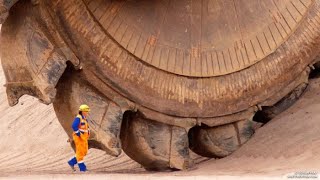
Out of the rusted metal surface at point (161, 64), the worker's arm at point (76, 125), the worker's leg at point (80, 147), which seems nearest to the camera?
the rusted metal surface at point (161, 64)

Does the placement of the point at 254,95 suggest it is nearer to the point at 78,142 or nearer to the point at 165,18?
the point at 165,18

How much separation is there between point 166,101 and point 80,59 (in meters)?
1.00

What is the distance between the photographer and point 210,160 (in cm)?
902

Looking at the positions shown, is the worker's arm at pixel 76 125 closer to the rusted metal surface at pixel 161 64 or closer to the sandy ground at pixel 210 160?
the rusted metal surface at pixel 161 64

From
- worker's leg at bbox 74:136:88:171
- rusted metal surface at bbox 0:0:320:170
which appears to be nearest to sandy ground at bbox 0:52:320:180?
worker's leg at bbox 74:136:88:171

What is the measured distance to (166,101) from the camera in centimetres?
820

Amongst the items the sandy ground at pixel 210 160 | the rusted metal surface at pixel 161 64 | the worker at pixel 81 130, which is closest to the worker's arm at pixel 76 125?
the worker at pixel 81 130

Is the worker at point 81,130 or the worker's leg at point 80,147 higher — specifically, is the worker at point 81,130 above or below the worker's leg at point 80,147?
above

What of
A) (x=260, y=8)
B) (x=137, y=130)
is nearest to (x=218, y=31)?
(x=260, y=8)

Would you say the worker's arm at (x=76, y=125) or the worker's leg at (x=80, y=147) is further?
the worker's leg at (x=80, y=147)

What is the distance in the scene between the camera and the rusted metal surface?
7344 millimetres

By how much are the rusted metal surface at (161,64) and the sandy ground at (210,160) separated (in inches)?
11.0

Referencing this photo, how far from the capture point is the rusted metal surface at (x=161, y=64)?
734 centimetres

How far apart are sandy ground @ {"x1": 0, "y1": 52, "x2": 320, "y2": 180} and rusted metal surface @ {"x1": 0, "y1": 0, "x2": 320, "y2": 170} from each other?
28cm
